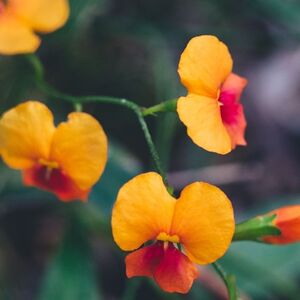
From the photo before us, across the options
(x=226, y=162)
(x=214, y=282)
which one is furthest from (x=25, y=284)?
(x=226, y=162)

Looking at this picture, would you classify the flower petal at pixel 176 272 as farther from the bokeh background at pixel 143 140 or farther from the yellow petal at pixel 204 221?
the bokeh background at pixel 143 140

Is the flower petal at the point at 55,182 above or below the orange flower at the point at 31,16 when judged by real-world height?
below

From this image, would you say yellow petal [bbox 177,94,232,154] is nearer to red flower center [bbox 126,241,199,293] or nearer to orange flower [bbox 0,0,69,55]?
red flower center [bbox 126,241,199,293]

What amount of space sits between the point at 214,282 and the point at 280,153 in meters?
0.86

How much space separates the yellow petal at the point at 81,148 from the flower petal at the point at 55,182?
0.15 feet

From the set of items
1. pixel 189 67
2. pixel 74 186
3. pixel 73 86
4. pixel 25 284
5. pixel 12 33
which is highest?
pixel 189 67

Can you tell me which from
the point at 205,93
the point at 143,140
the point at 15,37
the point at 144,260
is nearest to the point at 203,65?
the point at 205,93

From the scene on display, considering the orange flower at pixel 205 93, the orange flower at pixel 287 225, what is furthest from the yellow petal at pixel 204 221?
the orange flower at pixel 287 225

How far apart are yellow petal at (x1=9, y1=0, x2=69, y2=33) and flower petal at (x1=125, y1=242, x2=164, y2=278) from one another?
2.48ft

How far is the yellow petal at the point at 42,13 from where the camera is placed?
6.30 ft

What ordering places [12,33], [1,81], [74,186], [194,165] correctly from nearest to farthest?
[74,186] → [12,33] → [1,81] → [194,165]

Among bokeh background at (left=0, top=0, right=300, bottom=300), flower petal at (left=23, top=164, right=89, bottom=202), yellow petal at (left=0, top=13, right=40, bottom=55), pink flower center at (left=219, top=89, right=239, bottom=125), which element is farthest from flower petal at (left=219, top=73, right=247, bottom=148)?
bokeh background at (left=0, top=0, right=300, bottom=300)

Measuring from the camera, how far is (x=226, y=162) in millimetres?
2947

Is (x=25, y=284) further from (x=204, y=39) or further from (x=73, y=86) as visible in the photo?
(x=204, y=39)
